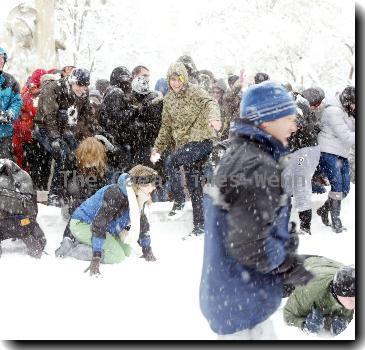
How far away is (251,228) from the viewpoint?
2.49 meters

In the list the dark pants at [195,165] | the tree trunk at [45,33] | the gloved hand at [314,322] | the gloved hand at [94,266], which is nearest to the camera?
the gloved hand at [314,322]

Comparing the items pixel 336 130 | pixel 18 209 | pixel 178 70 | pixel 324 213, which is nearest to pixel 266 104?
pixel 18 209

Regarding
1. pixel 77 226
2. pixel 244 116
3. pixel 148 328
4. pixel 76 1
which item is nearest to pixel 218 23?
pixel 76 1

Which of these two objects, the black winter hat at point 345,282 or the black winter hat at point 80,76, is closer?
the black winter hat at point 345,282

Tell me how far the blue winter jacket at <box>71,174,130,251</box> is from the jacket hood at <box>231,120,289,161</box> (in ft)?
9.80

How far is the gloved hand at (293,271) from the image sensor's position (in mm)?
2641

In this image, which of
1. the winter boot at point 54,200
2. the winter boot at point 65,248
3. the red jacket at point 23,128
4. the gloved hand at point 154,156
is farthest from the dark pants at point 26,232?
the gloved hand at point 154,156

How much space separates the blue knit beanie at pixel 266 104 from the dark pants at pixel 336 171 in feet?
14.9

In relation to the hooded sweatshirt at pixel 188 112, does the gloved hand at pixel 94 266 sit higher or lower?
lower

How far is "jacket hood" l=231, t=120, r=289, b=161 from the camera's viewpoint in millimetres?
2623

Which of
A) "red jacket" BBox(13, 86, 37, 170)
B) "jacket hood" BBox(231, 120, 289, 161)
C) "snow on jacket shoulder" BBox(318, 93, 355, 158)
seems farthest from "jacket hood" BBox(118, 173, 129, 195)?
"jacket hood" BBox(231, 120, 289, 161)

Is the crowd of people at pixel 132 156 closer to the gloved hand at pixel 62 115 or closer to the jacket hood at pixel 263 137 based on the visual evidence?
the gloved hand at pixel 62 115

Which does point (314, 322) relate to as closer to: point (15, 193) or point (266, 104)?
point (266, 104)

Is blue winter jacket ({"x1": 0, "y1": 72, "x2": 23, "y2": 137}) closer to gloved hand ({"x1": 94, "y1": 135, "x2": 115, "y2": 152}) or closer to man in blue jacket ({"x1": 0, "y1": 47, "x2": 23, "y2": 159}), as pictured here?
man in blue jacket ({"x1": 0, "y1": 47, "x2": 23, "y2": 159})
